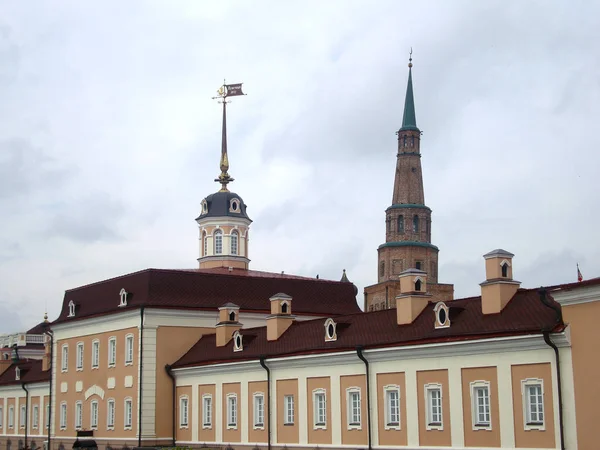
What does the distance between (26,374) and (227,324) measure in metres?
28.2

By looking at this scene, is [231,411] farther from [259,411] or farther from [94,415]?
[94,415]

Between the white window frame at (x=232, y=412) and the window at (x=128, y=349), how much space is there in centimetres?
928

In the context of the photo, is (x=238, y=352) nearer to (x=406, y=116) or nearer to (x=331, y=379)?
(x=331, y=379)

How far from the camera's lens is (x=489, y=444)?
33562 millimetres

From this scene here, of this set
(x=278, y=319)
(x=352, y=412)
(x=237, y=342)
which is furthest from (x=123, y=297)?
(x=352, y=412)

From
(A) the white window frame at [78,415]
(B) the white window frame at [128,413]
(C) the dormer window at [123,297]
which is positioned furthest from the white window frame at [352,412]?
(A) the white window frame at [78,415]

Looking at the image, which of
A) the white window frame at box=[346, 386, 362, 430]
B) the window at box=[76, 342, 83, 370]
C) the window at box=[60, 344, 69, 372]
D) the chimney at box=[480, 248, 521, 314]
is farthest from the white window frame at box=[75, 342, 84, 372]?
the chimney at box=[480, 248, 521, 314]

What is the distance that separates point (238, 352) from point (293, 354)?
20.0 ft

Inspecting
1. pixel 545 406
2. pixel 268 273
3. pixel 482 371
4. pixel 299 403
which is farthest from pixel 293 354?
pixel 268 273

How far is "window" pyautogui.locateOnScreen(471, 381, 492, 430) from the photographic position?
3398 cm

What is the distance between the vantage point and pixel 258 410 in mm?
45750

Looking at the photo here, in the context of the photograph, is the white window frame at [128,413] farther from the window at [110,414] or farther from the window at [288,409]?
the window at [288,409]

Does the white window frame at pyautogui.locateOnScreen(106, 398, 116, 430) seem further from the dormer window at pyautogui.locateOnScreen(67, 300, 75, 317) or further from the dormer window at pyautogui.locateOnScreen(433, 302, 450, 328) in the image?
the dormer window at pyautogui.locateOnScreen(433, 302, 450, 328)

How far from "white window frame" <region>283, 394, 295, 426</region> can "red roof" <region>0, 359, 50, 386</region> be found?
94.0 ft
